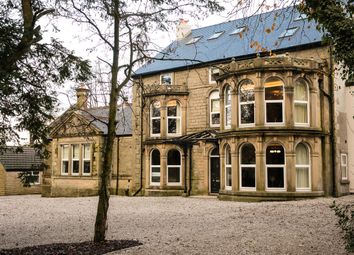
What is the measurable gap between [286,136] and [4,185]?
2729 centimetres

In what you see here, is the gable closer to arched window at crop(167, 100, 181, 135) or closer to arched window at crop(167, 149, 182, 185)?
arched window at crop(167, 100, 181, 135)

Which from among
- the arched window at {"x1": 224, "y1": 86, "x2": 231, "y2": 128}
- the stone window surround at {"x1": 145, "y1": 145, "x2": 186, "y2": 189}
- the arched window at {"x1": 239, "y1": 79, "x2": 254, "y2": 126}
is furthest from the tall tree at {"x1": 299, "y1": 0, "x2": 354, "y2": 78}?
the stone window surround at {"x1": 145, "y1": 145, "x2": 186, "y2": 189}

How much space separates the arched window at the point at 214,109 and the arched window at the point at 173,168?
3.19m

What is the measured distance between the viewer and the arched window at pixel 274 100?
21312 millimetres

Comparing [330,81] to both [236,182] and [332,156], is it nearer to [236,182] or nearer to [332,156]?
[332,156]

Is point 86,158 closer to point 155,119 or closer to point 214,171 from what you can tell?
point 155,119

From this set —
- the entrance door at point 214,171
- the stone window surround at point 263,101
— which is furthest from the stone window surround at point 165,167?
the stone window surround at point 263,101

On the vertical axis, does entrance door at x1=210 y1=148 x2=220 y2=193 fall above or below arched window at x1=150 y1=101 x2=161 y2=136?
below

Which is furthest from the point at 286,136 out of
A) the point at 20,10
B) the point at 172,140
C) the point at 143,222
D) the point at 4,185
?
the point at 4,185

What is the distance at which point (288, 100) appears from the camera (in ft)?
68.9

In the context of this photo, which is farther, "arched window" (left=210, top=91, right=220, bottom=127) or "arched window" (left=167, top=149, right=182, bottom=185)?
"arched window" (left=167, top=149, right=182, bottom=185)

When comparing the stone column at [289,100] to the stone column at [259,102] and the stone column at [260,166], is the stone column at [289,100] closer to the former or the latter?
the stone column at [259,102]

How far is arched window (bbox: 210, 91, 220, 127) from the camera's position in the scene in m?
25.9

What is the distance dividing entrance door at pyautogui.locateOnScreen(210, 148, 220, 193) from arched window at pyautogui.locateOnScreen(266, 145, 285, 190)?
4.89 meters
